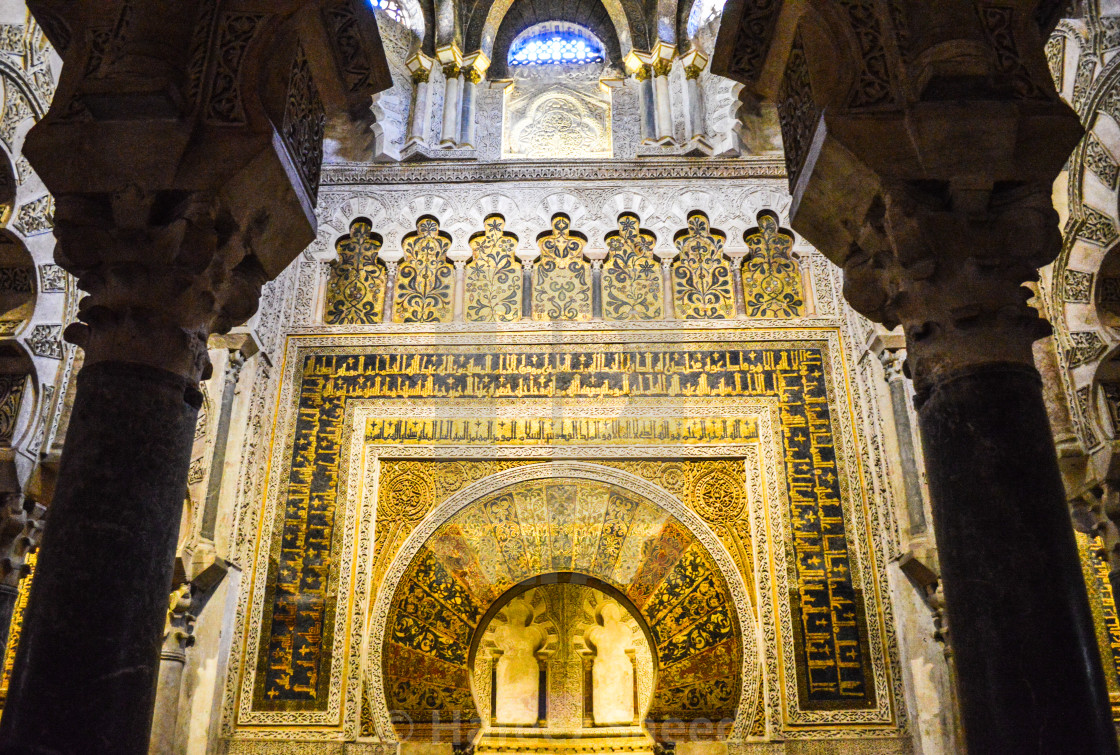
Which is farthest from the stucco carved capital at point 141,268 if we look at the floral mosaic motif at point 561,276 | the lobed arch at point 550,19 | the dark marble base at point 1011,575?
the lobed arch at point 550,19

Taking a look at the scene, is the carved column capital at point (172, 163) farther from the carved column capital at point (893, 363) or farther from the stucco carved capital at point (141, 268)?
the carved column capital at point (893, 363)

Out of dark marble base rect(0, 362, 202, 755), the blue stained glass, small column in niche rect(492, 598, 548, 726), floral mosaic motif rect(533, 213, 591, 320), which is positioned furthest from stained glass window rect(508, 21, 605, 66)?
dark marble base rect(0, 362, 202, 755)

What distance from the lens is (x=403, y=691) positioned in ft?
20.0

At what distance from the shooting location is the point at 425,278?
7473 millimetres

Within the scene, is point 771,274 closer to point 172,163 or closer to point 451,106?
point 451,106

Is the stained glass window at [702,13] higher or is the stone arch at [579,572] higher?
the stained glass window at [702,13]

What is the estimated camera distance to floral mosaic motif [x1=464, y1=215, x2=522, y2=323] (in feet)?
24.0

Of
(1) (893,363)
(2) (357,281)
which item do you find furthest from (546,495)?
(1) (893,363)

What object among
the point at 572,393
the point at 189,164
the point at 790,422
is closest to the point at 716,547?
the point at 790,422

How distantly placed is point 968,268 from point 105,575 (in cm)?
270

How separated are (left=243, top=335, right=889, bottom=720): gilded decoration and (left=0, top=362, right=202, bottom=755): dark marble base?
3.71 meters

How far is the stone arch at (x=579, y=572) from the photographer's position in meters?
6.06

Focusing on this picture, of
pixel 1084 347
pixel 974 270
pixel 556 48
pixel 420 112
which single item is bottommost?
pixel 974 270

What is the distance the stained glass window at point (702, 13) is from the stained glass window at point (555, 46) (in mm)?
890
